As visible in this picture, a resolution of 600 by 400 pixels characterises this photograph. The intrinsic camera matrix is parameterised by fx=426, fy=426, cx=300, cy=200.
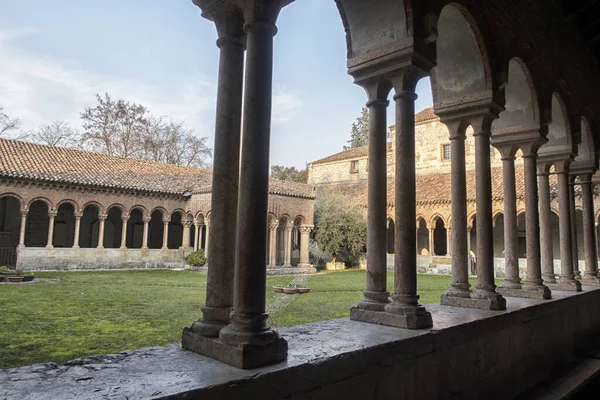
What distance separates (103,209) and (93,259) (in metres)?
2.33

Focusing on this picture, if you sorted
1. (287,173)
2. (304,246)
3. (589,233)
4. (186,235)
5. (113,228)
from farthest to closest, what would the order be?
(287,173) → (113,228) → (186,235) → (304,246) → (589,233)

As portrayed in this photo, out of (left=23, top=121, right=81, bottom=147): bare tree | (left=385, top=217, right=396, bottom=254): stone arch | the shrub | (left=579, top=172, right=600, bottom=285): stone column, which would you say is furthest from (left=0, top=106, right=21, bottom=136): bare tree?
(left=579, top=172, right=600, bottom=285): stone column

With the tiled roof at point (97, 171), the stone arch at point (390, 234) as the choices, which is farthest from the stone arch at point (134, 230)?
the stone arch at point (390, 234)

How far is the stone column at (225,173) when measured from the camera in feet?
8.43

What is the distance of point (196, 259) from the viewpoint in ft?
65.1

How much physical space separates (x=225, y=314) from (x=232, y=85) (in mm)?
1411

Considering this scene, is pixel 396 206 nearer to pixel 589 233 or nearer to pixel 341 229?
pixel 589 233

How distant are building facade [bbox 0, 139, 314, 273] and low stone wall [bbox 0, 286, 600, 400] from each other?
15.6 meters

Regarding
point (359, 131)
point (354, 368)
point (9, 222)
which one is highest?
point (359, 131)

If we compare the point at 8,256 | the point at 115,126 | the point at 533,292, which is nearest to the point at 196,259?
the point at 8,256

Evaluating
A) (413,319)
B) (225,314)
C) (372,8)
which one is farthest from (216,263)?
(372,8)

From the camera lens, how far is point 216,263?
2.59 meters

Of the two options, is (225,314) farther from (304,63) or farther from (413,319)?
(304,63)

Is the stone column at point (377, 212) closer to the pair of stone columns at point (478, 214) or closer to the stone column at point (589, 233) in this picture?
the pair of stone columns at point (478, 214)
